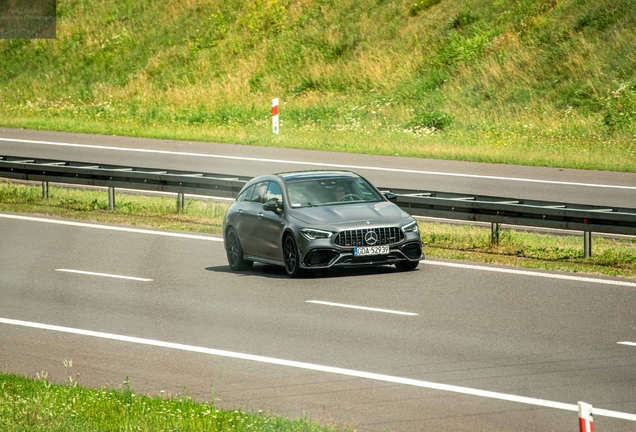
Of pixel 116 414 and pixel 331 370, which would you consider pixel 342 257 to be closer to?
pixel 331 370

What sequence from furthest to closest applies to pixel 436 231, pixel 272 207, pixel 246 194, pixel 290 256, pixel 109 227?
pixel 109 227 < pixel 436 231 < pixel 246 194 < pixel 272 207 < pixel 290 256

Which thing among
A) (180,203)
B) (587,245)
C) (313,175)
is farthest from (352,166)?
(587,245)

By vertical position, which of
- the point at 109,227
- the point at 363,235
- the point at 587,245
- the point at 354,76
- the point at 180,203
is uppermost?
the point at 354,76

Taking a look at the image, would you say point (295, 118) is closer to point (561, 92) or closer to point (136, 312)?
point (561, 92)

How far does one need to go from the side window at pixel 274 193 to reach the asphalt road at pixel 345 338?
107cm

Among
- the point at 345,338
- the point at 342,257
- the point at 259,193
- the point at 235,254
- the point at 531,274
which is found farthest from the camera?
the point at 259,193

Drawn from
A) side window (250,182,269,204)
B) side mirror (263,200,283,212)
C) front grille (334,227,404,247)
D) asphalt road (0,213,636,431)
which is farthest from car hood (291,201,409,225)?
side window (250,182,269,204)

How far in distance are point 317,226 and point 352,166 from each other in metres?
12.8

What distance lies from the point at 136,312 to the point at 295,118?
77.5 feet

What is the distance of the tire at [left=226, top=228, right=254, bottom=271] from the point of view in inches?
647

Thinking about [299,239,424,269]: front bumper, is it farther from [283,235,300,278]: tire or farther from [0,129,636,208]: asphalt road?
[0,129,636,208]: asphalt road

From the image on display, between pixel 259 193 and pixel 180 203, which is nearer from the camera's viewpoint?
pixel 259 193

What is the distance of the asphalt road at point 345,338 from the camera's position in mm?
8797

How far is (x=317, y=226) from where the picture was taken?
15.1m
